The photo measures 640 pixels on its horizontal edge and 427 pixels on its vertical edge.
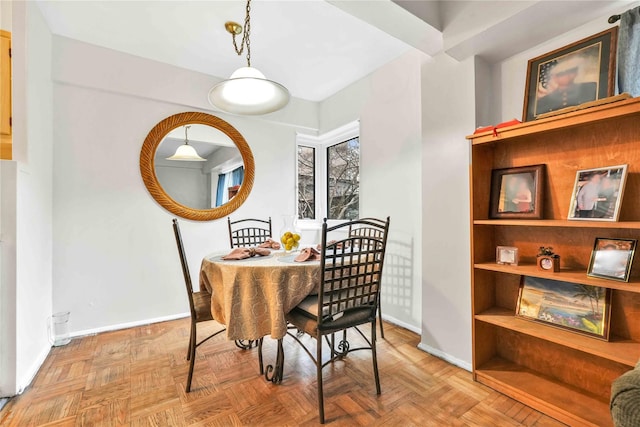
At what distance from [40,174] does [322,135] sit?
2813 millimetres

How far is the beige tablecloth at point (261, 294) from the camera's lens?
157 centimetres

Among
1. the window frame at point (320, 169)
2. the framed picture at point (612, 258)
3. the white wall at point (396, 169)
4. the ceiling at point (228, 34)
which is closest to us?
the framed picture at point (612, 258)

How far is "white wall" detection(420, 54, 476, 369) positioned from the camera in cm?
197

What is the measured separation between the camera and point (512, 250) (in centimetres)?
173

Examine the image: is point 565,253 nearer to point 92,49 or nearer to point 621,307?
point 621,307

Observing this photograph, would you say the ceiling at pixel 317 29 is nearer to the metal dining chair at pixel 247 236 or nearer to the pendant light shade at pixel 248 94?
the pendant light shade at pixel 248 94

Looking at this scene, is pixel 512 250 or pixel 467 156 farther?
pixel 467 156

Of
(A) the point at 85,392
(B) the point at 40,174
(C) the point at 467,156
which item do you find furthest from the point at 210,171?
(C) the point at 467,156

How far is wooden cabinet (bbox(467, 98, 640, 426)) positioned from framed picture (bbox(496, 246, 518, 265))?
0.19ft

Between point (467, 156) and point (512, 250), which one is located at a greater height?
point (467, 156)

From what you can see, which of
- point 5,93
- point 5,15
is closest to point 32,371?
point 5,93

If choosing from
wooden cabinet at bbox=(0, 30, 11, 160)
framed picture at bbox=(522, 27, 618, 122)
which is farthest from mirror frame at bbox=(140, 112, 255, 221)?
framed picture at bbox=(522, 27, 618, 122)

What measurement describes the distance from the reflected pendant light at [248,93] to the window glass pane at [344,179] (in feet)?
5.35

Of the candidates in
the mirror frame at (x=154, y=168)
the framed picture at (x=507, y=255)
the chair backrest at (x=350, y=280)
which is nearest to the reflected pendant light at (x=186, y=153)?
the mirror frame at (x=154, y=168)
